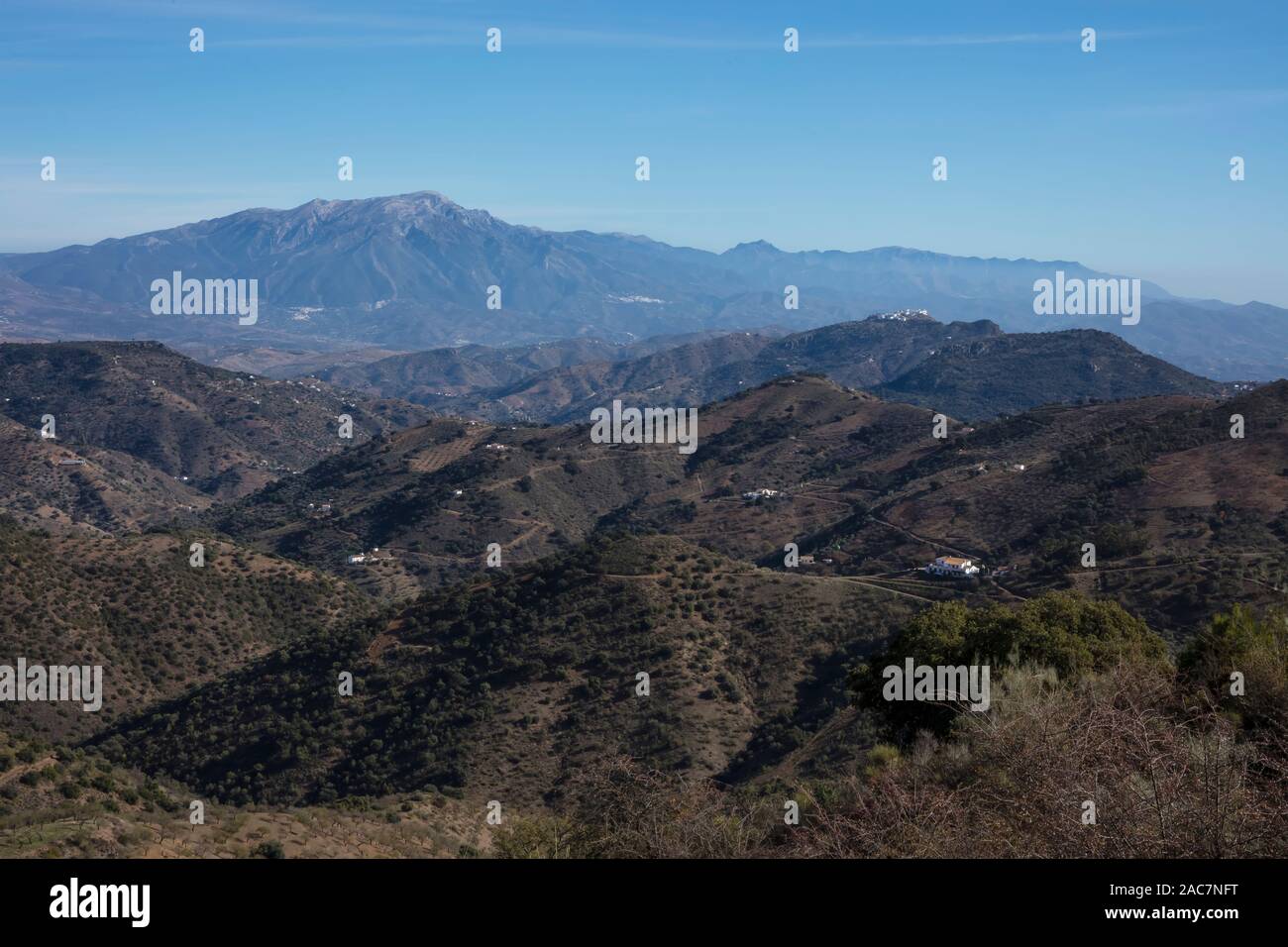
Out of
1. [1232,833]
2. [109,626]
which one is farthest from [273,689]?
[1232,833]

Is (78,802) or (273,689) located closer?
(78,802)

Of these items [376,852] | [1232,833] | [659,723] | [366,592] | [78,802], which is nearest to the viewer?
[1232,833]

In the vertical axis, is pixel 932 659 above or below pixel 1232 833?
below

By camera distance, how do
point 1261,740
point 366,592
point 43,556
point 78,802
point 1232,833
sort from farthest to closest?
point 366,592
point 43,556
point 78,802
point 1261,740
point 1232,833

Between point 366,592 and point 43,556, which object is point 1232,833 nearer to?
point 43,556

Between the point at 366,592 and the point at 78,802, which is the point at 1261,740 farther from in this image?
the point at 366,592
